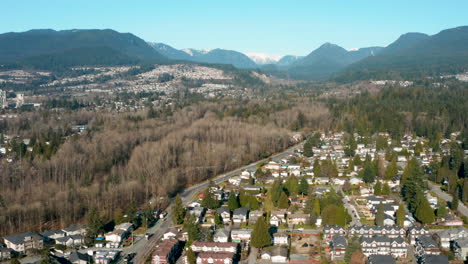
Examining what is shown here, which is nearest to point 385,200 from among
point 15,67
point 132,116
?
point 132,116

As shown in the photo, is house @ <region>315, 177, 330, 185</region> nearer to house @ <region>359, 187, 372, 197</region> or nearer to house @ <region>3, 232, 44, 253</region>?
house @ <region>359, 187, 372, 197</region>

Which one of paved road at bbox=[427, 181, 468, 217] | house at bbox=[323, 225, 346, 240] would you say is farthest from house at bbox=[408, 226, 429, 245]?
paved road at bbox=[427, 181, 468, 217]

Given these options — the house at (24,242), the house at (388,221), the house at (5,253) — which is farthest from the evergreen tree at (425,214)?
the house at (5,253)

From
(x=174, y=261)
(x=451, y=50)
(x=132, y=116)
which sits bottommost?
(x=174, y=261)

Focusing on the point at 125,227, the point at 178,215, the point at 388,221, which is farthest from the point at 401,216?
the point at 125,227

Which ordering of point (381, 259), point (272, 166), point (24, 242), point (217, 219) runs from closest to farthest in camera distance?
point (381, 259) → point (24, 242) → point (217, 219) → point (272, 166)

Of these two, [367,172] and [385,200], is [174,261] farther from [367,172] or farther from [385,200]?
[367,172]

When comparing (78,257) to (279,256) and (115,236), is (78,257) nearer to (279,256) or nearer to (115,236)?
(115,236)
